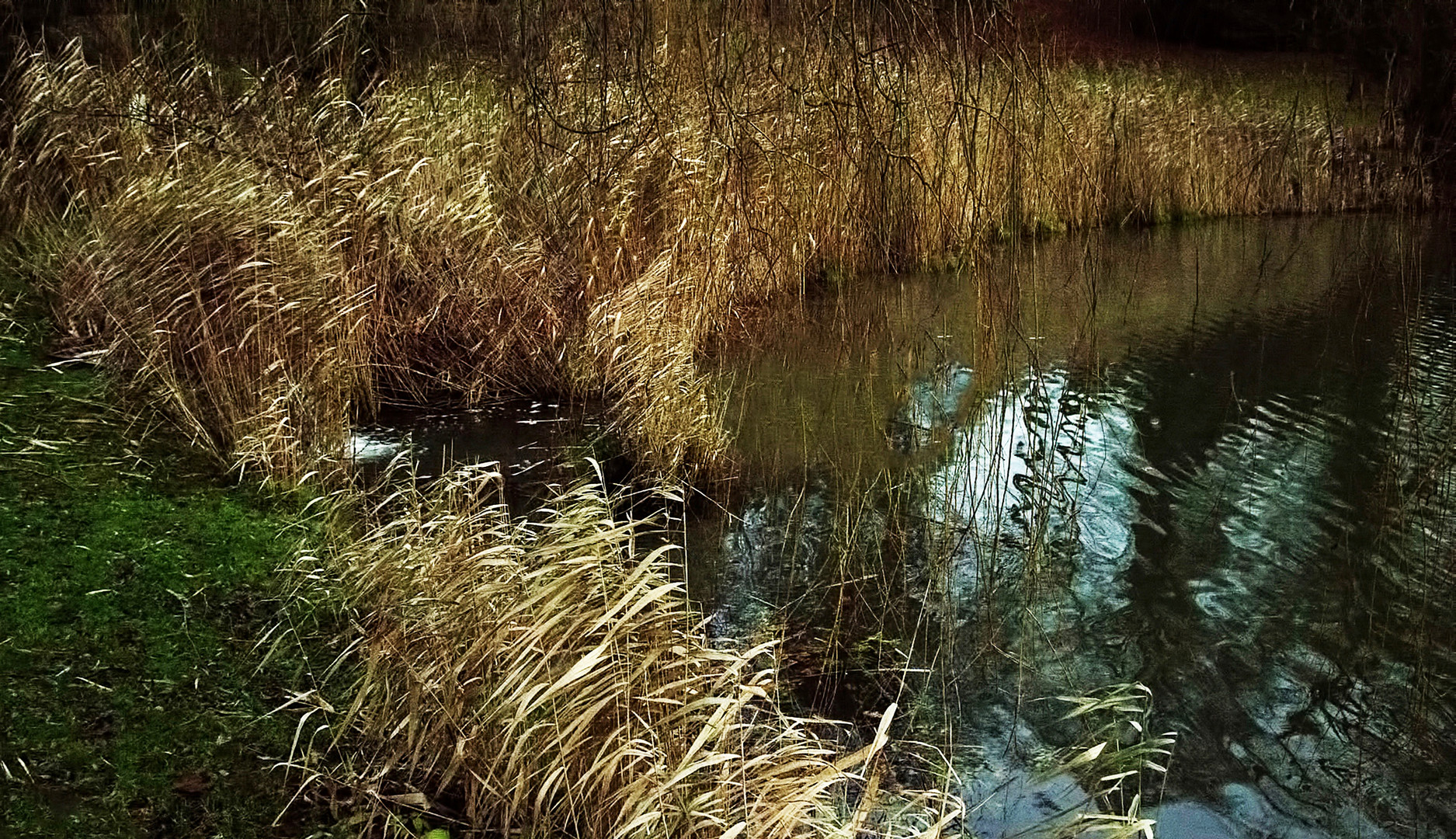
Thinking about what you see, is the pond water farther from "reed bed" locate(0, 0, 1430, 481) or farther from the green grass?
the green grass

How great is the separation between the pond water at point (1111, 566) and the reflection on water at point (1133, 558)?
0.01 m

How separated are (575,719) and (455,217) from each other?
11.6 ft

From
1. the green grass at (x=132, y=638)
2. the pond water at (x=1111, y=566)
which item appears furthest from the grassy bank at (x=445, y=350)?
the pond water at (x=1111, y=566)

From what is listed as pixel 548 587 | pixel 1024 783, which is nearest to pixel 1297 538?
pixel 1024 783

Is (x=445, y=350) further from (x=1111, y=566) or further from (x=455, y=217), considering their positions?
(x=1111, y=566)

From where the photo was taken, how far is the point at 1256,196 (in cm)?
870

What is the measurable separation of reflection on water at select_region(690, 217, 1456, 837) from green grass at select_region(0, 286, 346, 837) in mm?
1379

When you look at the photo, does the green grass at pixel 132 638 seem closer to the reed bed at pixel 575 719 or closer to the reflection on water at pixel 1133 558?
the reed bed at pixel 575 719

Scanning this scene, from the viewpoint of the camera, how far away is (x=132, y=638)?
271 cm

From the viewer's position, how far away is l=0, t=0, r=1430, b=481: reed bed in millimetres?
4113

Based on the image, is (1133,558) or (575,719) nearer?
(575,719)

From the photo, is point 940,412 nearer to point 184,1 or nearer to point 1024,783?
point 1024,783

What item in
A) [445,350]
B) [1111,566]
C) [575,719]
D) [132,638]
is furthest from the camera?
[445,350]

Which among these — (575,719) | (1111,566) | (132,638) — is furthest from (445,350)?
(575,719)
